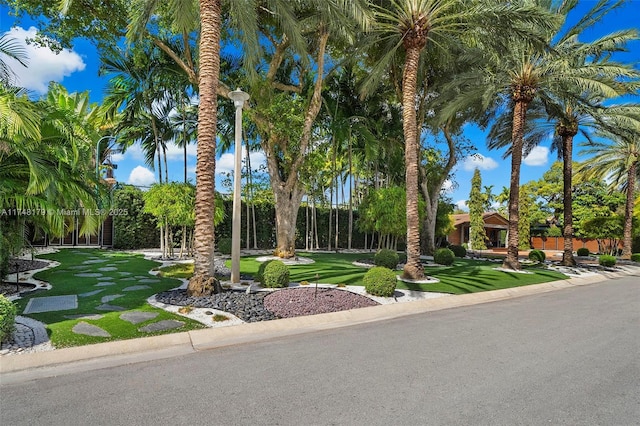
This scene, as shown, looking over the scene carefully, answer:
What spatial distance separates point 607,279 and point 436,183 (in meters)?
10.4

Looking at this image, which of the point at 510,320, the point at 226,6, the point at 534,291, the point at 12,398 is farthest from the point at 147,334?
the point at 226,6

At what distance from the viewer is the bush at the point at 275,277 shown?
9641 millimetres

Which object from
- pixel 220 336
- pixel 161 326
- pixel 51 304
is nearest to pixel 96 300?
pixel 51 304

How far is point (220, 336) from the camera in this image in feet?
19.7

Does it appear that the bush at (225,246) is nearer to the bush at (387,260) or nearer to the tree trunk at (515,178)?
the bush at (387,260)

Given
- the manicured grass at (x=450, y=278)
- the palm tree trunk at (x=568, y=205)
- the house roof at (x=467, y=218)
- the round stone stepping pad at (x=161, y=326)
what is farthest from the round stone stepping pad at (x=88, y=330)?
the house roof at (x=467, y=218)

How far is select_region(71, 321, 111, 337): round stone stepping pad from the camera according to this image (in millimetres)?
5617

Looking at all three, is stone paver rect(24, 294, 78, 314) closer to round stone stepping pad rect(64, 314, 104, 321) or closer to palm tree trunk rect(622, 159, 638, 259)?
round stone stepping pad rect(64, 314, 104, 321)

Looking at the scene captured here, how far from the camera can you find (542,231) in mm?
43344

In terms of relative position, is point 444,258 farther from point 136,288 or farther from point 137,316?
point 137,316

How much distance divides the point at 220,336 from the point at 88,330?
1.99 metres

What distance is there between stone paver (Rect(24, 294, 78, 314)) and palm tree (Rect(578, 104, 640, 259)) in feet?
74.0

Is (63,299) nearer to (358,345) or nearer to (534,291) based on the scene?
(358,345)

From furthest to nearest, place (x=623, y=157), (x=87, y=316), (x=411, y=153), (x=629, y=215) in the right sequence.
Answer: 1. (x=623, y=157)
2. (x=629, y=215)
3. (x=411, y=153)
4. (x=87, y=316)
